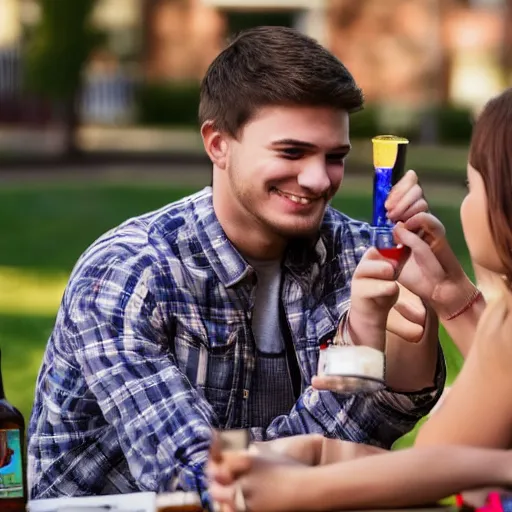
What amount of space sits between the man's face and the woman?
802 mm

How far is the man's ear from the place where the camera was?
327 centimetres

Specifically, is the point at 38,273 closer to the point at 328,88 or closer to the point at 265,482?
the point at 328,88

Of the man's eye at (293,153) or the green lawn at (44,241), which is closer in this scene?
the man's eye at (293,153)

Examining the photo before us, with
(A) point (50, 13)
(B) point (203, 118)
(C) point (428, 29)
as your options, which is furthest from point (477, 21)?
(B) point (203, 118)

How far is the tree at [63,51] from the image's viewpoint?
74.2 ft

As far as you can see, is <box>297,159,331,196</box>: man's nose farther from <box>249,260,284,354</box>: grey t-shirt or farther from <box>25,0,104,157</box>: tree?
<box>25,0,104,157</box>: tree

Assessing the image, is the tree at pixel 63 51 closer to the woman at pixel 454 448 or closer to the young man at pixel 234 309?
the young man at pixel 234 309

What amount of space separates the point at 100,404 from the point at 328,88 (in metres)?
0.90

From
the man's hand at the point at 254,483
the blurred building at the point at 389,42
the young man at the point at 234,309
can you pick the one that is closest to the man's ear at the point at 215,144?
the young man at the point at 234,309

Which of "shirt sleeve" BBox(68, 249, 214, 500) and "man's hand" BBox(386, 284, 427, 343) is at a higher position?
"man's hand" BBox(386, 284, 427, 343)

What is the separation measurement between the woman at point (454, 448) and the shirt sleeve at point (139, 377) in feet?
1.44

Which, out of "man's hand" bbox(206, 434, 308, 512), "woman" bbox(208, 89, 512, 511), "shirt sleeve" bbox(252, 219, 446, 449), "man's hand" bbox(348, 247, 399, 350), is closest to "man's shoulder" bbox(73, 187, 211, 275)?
"shirt sleeve" bbox(252, 219, 446, 449)

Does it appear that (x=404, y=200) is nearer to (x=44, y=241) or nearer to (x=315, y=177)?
(x=315, y=177)

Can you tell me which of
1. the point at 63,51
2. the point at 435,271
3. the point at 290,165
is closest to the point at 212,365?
the point at 290,165
